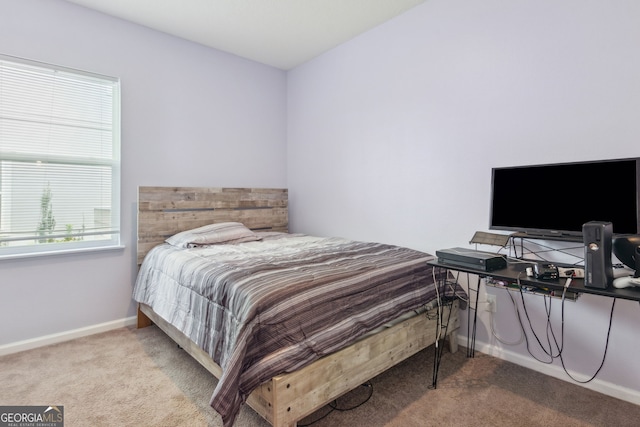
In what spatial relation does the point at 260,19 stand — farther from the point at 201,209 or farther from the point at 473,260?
the point at 473,260

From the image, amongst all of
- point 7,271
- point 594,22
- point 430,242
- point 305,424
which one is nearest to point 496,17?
point 594,22

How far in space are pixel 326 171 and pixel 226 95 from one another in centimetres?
128

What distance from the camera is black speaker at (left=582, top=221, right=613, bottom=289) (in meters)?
1.42

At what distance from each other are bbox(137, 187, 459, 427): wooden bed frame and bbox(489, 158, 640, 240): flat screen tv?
755 mm

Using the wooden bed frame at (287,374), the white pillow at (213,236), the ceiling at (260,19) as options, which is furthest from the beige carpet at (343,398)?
the ceiling at (260,19)

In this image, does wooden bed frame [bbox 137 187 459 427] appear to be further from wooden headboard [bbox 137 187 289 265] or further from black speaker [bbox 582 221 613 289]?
black speaker [bbox 582 221 613 289]

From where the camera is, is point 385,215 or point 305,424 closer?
point 305,424

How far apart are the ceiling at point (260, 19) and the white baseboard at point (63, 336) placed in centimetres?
254

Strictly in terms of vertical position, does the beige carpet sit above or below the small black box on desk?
below

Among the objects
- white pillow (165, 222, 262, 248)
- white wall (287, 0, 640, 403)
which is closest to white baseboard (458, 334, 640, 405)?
white wall (287, 0, 640, 403)

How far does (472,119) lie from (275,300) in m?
1.88

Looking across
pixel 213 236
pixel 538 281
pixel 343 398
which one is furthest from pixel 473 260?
pixel 213 236

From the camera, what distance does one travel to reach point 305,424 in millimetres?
1653

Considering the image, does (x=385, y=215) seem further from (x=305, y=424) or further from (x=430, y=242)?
(x=305, y=424)
